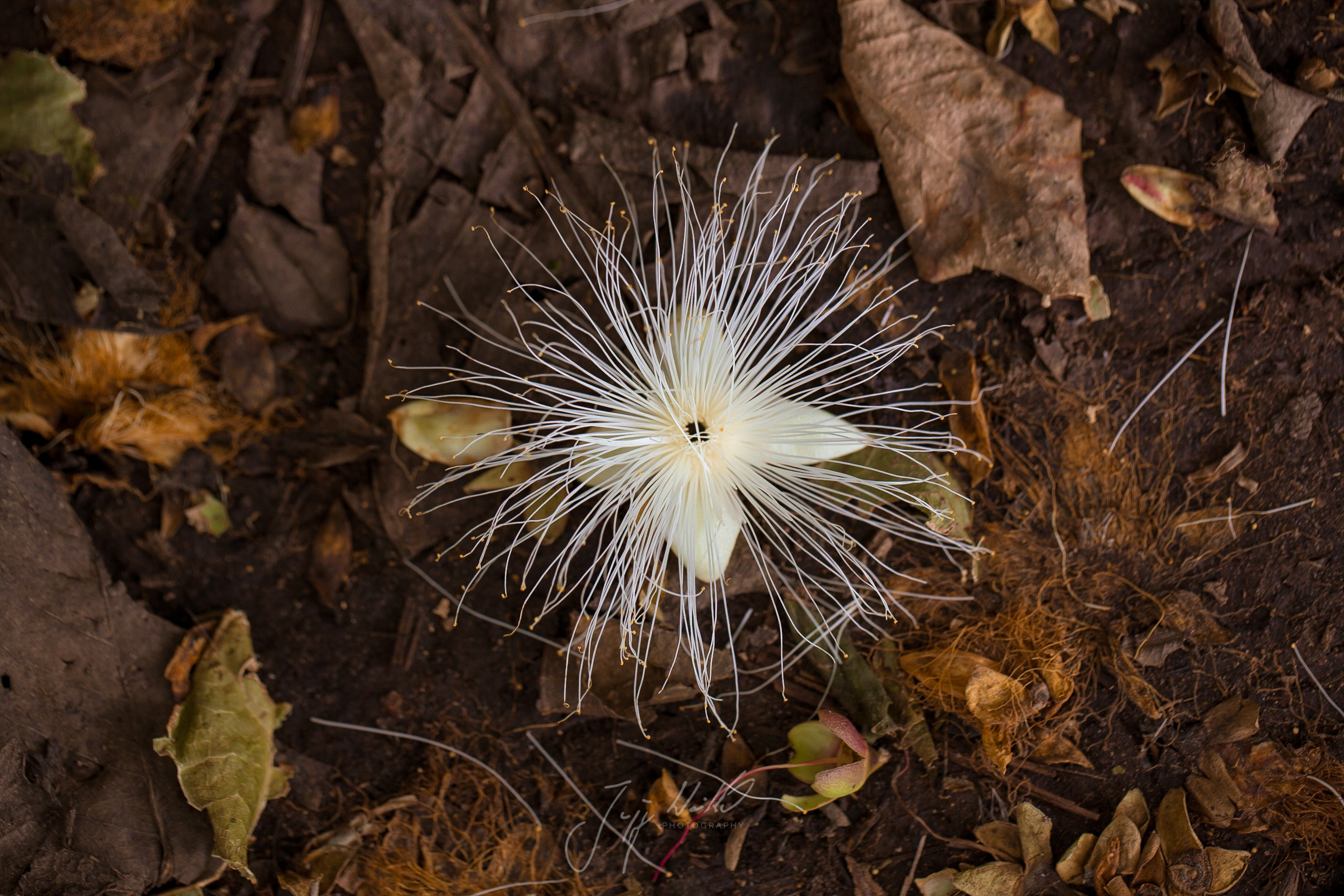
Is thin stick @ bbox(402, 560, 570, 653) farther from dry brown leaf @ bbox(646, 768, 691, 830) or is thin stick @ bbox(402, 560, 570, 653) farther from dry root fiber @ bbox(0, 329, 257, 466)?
dry root fiber @ bbox(0, 329, 257, 466)

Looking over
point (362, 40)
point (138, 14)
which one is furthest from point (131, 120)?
point (362, 40)

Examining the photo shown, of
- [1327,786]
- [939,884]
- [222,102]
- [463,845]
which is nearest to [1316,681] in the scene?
[1327,786]

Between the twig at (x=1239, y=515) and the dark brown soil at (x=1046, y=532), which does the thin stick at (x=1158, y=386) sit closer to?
the dark brown soil at (x=1046, y=532)

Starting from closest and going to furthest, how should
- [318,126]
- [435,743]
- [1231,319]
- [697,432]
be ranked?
[697,432]
[1231,319]
[435,743]
[318,126]

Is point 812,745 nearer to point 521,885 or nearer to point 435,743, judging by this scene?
point 521,885

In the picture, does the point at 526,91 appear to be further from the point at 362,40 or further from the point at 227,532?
the point at 227,532

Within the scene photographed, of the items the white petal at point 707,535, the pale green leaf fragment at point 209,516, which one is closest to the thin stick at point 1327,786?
the white petal at point 707,535
